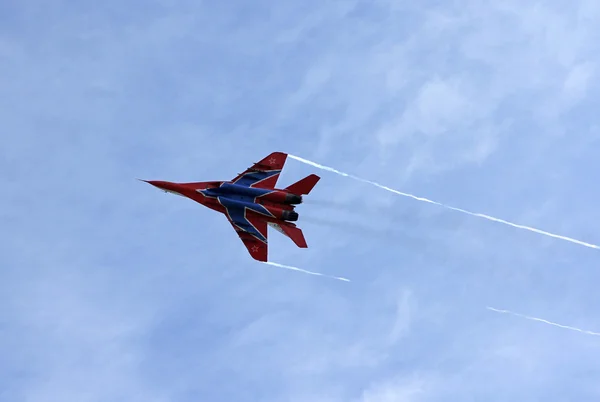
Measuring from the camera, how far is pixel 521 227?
159ft

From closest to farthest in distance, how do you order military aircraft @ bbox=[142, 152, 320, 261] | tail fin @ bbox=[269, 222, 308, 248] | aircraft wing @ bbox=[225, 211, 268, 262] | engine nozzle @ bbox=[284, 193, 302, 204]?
tail fin @ bbox=[269, 222, 308, 248] → engine nozzle @ bbox=[284, 193, 302, 204] → military aircraft @ bbox=[142, 152, 320, 261] → aircraft wing @ bbox=[225, 211, 268, 262]

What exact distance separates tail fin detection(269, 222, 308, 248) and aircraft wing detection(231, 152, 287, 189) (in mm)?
3798

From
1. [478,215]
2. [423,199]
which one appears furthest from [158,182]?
[478,215]

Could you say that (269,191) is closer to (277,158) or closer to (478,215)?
(277,158)

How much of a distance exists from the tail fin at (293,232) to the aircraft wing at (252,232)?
4.21 feet

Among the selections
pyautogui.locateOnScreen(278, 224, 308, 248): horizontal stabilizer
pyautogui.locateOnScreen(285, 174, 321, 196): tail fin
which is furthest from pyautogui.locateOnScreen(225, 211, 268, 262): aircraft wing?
pyautogui.locateOnScreen(285, 174, 321, 196): tail fin

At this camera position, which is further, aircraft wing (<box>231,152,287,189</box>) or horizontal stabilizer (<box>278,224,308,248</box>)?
aircraft wing (<box>231,152,287,189</box>)

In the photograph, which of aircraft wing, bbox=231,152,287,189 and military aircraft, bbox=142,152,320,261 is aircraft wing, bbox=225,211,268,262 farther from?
aircraft wing, bbox=231,152,287,189

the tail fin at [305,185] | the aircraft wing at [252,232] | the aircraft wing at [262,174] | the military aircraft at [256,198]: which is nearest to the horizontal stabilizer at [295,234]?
the military aircraft at [256,198]

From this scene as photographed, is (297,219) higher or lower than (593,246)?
higher

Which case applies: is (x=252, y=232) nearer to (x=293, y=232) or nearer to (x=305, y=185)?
(x=293, y=232)

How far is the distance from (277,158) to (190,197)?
889cm

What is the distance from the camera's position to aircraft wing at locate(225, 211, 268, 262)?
5700 centimetres

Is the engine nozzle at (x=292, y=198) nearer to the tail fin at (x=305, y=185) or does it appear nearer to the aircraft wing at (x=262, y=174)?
the tail fin at (x=305, y=185)
